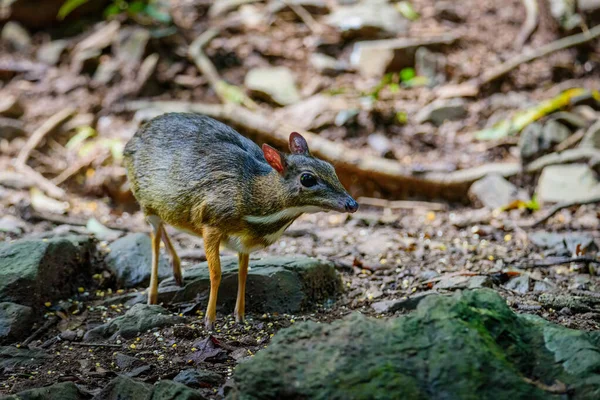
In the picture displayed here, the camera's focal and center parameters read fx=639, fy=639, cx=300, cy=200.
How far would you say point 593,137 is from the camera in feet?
27.7

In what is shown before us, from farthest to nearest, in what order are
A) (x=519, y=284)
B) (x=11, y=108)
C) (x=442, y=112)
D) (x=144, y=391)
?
(x=11, y=108)
(x=442, y=112)
(x=519, y=284)
(x=144, y=391)

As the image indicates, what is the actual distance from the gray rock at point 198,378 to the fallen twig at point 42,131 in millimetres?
6581

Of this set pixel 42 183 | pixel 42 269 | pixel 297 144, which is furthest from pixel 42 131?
pixel 297 144

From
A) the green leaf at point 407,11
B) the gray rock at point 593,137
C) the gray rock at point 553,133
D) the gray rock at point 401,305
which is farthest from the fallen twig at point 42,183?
the green leaf at point 407,11

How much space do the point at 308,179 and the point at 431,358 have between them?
1.85 meters

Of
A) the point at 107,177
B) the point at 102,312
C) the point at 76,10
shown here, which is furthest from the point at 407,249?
the point at 76,10

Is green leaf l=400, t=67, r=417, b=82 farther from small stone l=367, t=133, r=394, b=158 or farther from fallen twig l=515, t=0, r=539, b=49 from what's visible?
fallen twig l=515, t=0, r=539, b=49

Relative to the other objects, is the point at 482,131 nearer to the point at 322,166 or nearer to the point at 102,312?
the point at 322,166

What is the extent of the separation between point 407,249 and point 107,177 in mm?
4609

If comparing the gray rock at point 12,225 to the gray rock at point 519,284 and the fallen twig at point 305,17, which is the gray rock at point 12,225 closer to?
A: the gray rock at point 519,284

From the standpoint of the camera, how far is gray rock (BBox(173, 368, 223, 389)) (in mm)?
3535

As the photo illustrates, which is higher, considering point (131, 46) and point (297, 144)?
point (131, 46)

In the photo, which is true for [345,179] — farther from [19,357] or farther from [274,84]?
[19,357]

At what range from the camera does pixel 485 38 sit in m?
11.7
